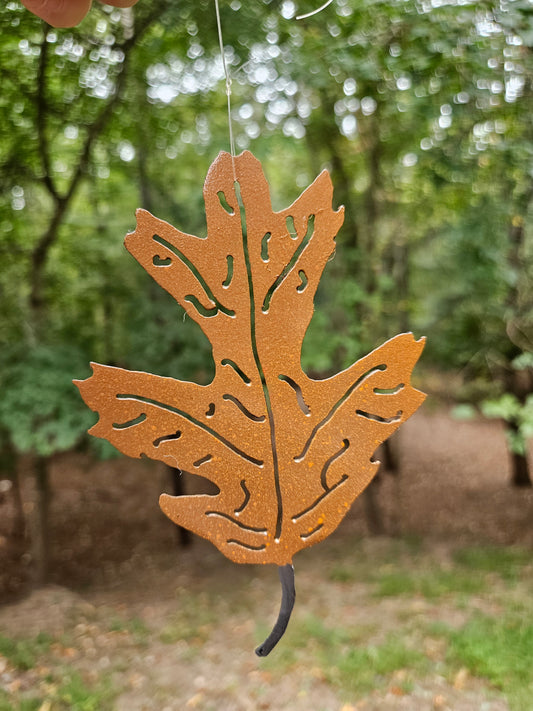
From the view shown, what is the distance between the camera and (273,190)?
944cm

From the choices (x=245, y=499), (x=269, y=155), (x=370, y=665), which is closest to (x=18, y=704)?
(x=370, y=665)

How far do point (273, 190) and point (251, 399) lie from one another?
26.7 feet

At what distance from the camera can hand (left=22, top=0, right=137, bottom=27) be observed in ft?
6.59

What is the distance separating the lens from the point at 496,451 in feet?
37.4

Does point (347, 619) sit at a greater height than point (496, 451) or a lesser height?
greater

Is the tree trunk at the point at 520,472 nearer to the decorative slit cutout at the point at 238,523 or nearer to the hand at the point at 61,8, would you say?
the decorative slit cutout at the point at 238,523

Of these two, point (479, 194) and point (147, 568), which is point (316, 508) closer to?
point (479, 194)

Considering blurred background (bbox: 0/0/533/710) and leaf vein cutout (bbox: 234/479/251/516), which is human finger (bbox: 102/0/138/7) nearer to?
leaf vein cutout (bbox: 234/479/251/516)

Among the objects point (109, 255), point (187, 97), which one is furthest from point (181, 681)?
point (187, 97)

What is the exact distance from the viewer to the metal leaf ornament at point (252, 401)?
1.72 meters

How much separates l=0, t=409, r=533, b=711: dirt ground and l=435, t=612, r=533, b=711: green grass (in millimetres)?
164

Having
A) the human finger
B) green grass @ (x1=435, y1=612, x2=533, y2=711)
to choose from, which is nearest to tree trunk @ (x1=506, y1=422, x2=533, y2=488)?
green grass @ (x1=435, y1=612, x2=533, y2=711)

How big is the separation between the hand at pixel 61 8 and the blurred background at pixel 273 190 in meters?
1.91

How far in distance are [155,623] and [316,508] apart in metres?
4.45
